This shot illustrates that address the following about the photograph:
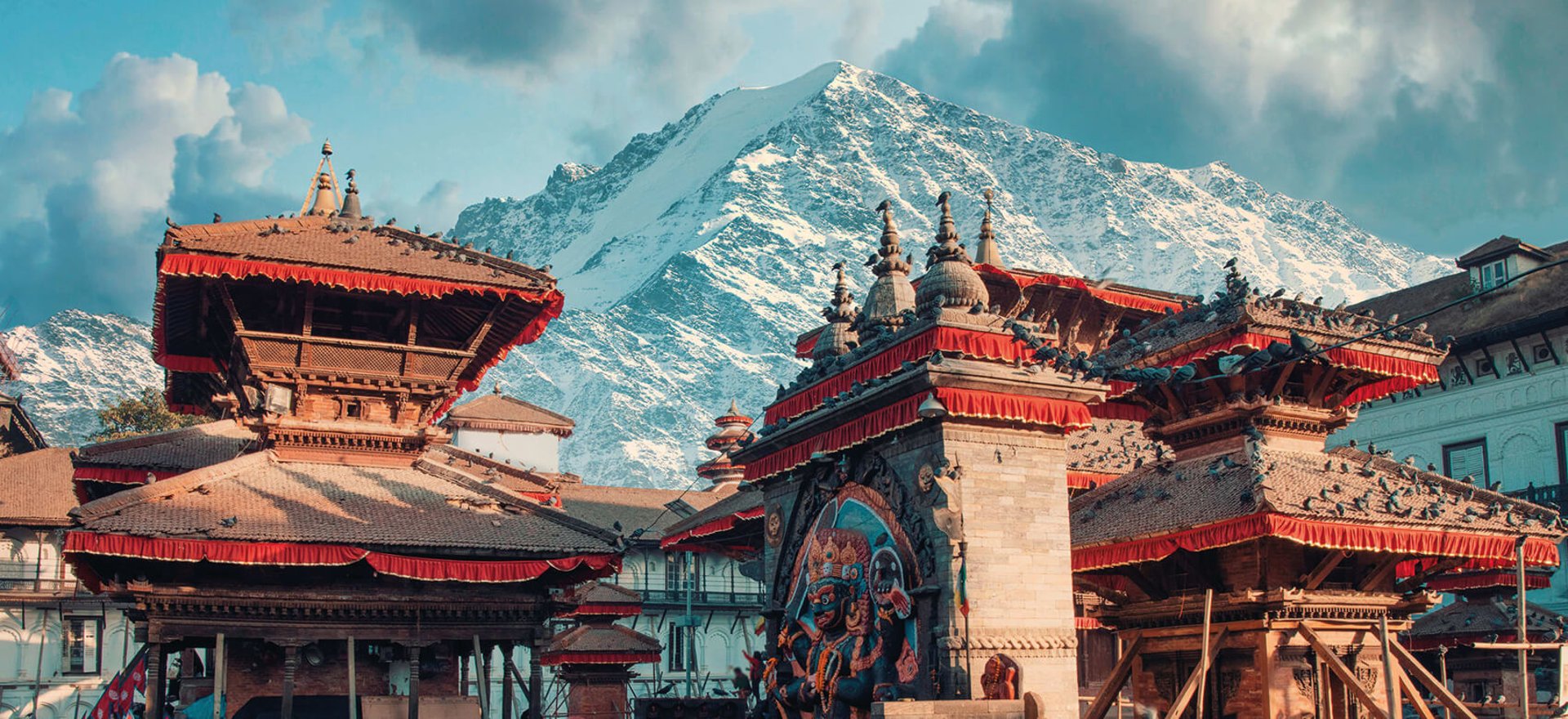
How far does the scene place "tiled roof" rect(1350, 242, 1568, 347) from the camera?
32688 millimetres

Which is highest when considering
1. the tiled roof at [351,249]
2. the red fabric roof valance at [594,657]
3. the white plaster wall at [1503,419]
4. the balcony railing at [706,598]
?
the tiled roof at [351,249]

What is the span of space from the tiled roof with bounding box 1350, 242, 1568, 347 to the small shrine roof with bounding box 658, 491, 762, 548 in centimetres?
1660

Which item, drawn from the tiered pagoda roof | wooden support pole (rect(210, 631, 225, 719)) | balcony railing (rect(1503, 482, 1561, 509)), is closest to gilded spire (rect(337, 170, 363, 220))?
wooden support pole (rect(210, 631, 225, 719))

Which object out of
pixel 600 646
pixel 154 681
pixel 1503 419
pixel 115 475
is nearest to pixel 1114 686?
pixel 154 681

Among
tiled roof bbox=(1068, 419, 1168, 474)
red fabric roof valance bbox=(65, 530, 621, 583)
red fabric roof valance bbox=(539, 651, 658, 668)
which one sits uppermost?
tiled roof bbox=(1068, 419, 1168, 474)

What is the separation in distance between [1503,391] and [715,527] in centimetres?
2220

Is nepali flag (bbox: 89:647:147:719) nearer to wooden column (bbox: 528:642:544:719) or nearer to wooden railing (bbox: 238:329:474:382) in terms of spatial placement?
wooden railing (bbox: 238:329:474:382)

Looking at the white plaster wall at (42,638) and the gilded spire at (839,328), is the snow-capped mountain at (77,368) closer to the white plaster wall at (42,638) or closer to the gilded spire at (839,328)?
the white plaster wall at (42,638)

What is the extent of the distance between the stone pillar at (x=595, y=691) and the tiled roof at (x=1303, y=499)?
14762 millimetres

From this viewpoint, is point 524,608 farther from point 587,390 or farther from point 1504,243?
point 587,390

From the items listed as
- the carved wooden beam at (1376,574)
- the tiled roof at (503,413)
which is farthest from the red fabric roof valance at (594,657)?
the tiled roof at (503,413)

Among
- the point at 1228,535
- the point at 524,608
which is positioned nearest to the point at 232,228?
the point at 524,608

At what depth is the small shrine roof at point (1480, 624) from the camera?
80.2 feet

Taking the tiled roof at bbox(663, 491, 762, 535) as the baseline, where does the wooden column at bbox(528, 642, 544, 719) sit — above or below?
below
